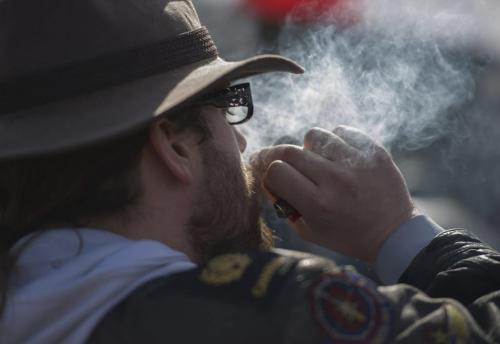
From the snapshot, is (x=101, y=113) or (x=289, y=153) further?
(x=289, y=153)

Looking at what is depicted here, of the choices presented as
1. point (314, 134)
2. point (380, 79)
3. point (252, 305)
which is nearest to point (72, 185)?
point (252, 305)

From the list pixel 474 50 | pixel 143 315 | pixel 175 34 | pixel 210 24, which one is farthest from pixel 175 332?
pixel 210 24

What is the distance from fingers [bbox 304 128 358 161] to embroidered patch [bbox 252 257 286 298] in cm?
68

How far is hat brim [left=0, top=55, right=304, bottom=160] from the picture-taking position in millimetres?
1771

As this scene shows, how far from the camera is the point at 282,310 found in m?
1.59

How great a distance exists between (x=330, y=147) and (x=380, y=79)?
79 cm

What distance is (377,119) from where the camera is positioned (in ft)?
9.64

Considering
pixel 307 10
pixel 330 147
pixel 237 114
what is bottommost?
pixel 330 147

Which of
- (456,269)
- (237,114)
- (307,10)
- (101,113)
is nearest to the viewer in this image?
(101,113)

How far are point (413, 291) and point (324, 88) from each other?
1358mm

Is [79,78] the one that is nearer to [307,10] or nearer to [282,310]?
[282,310]

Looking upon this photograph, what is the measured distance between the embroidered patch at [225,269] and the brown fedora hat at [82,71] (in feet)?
1.24

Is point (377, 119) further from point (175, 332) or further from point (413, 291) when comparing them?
point (175, 332)

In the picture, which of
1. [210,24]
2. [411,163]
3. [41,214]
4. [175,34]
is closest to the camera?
[41,214]
